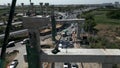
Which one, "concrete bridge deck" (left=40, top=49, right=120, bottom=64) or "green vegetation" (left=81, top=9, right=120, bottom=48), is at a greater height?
"concrete bridge deck" (left=40, top=49, right=120, bottom=64)

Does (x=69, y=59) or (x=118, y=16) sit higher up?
(x=69, y=59)

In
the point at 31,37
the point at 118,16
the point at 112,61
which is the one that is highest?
the point at 31,37

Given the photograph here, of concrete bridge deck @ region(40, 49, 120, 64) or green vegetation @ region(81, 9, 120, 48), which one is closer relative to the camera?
concrete bridge deck @ region(40, 49, 120, 64)

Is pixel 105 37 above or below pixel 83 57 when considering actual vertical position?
below

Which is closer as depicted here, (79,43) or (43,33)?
(79,43)

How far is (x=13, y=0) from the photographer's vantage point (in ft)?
36.7

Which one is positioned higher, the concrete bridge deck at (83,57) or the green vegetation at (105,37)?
the concrete bridge deck at (83,57)

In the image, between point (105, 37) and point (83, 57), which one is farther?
point (105, 37)

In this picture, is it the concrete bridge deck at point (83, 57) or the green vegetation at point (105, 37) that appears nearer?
the concrete bridge deck at point (83, 57)

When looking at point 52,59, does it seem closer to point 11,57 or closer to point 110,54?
point 110,54

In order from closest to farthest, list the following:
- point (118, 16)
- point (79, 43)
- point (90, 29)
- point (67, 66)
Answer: point (67, 66) → point (79, 43) → point (90, 29) → point (118, 16)

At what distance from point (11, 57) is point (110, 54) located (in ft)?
64.6

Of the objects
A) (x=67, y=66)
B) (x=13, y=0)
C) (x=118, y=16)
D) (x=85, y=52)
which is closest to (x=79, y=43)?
(x=67, y=66)

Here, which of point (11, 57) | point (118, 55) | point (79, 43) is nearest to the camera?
point (118, 55)
